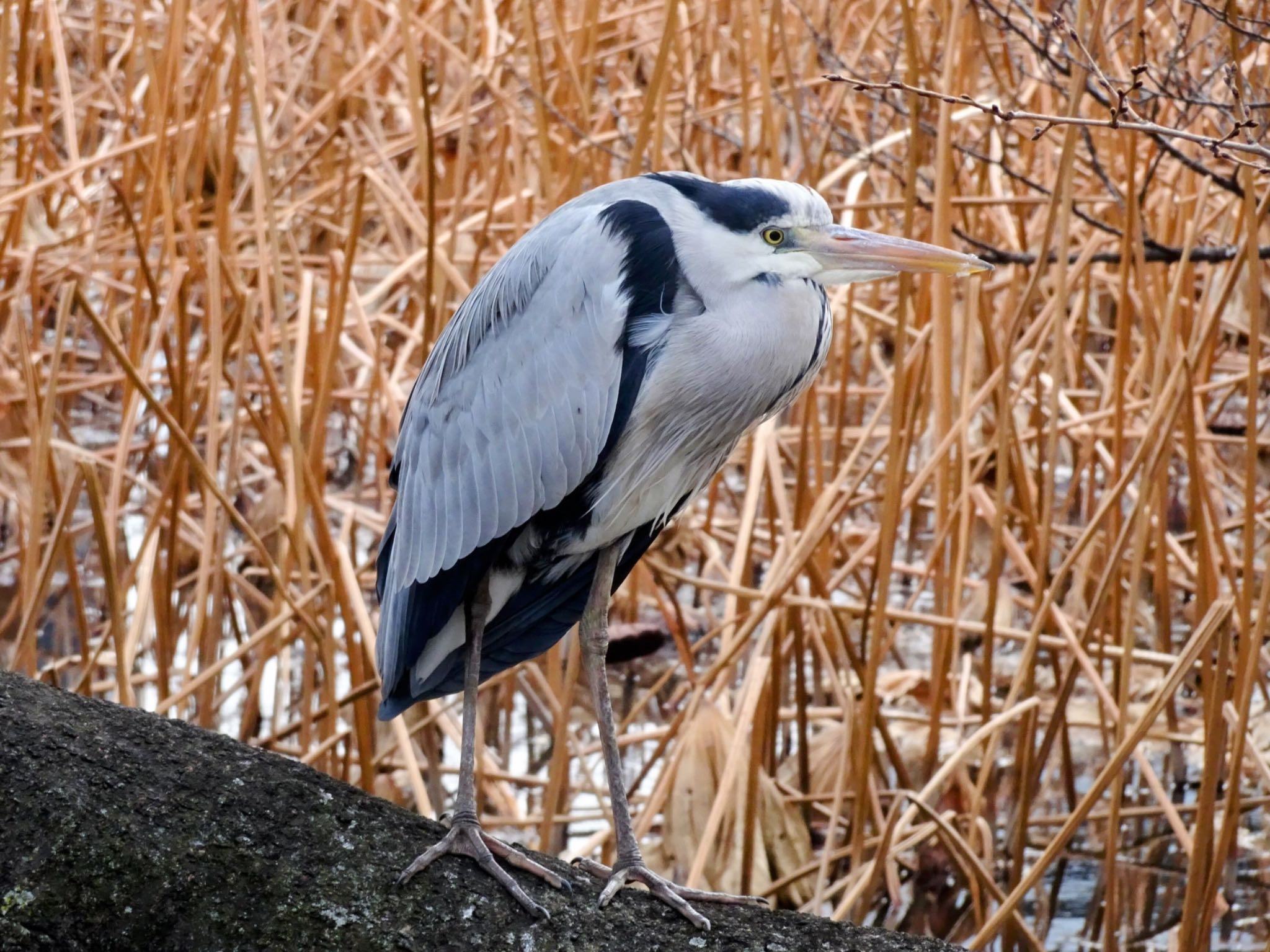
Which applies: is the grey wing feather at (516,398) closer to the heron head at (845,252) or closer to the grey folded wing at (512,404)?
the grey folded wing at (512,404)

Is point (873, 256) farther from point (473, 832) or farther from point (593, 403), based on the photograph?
point (473, 832)

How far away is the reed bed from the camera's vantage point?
7.14ft

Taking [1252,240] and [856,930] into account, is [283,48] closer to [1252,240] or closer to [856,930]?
[1252,240]

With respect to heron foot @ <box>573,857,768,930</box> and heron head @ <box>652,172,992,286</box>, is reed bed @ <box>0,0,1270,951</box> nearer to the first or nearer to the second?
heron head @ <box>652,172,992,286</box>

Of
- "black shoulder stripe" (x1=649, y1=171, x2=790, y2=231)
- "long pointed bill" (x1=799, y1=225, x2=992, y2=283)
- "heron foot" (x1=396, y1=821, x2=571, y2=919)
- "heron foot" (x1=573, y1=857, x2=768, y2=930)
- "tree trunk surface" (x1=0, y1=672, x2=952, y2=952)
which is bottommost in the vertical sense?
"heron foot" (x1=573, y1=857, x2=768, y2=930)

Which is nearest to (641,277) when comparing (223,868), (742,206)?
(742,206)

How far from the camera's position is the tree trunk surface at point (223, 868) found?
4.38ft

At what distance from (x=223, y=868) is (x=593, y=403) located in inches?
27.2

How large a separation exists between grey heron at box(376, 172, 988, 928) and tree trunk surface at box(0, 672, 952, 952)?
0.33 ft

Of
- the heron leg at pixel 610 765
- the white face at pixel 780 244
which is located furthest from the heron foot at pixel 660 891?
the white face at pixel 780 244

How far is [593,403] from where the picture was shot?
1755 mm

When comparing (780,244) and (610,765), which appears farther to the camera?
(610,765)

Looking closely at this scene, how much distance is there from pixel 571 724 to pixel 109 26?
3.65 m

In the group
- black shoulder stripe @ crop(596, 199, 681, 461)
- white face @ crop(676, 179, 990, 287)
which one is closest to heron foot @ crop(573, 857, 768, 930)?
black shoulder stripe @ crop(596, 199, 681, 461)
